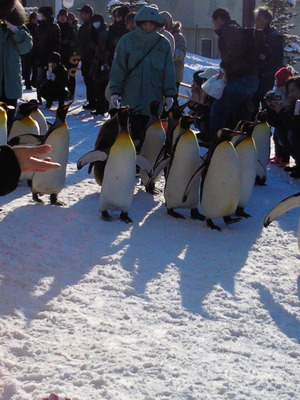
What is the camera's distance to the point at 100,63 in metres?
10.3

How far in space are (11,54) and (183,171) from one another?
2.18 metres

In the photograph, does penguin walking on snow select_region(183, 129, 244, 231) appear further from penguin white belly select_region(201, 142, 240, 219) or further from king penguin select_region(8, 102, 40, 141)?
king penguin select_region(8, 102, 40, 141)

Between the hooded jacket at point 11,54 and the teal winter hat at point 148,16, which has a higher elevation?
the teal winter hat at point 148,16

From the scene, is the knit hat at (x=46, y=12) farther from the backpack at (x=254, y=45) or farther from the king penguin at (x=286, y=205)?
the king penguin at (x=286, y=205)

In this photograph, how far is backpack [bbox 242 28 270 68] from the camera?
Result: 6645 millimetres

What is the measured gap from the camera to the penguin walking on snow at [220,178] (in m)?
4.83

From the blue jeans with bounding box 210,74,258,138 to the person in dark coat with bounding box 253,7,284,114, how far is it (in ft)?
1.75

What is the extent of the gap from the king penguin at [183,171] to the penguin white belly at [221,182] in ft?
0.54

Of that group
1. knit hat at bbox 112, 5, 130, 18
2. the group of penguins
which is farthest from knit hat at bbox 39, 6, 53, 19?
the group of penguins

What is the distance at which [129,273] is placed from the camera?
3.78m

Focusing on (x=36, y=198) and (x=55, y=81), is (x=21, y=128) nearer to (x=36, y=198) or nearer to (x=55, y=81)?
(x=36, y=198)

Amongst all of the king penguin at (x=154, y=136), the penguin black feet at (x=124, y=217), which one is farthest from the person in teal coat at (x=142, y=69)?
the penguin black feet at (x=124, y=217)

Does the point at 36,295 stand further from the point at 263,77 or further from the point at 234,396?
the point at 263,77

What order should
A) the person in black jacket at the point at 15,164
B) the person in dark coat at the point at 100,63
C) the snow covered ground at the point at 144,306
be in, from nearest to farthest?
the person in black jacket at the point at 15,164, the snow covered ground at the point at 144,306, the person in dark coat at the point at 100,63
